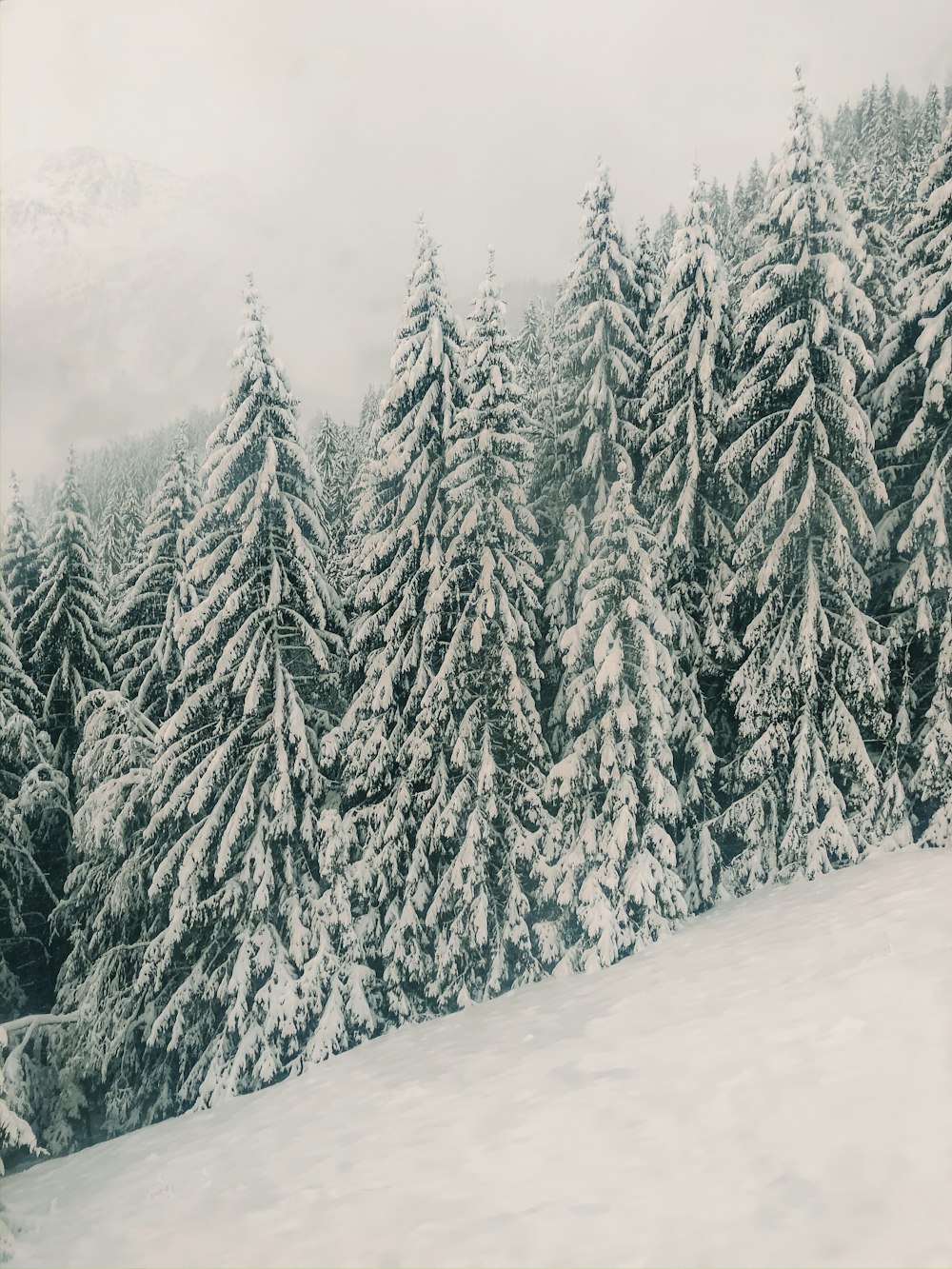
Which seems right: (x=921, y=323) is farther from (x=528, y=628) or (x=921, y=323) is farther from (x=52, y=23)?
(x=52, y=23)

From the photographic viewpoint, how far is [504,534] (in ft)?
53.2

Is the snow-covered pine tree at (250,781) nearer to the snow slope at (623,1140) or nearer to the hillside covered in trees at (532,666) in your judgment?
the hillside covered in trees at (532,666)

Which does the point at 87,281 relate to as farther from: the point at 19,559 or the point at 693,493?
the point at 693,493

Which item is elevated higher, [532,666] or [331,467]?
[331,467]

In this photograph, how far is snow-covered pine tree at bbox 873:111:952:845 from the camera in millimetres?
14320

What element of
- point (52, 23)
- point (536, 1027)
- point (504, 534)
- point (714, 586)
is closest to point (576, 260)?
point (504, 534)

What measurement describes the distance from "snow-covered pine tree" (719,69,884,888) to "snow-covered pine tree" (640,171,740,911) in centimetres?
80

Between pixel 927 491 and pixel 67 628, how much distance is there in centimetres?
2221

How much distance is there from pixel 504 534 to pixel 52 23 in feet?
82.6

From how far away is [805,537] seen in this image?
51.0ft

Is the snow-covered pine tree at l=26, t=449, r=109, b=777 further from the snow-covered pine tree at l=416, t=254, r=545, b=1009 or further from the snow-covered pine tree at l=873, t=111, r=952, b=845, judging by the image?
the snow-covered pine tree at l=873, t=111, r=952, b=845

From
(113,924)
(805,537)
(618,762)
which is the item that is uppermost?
(805,537)

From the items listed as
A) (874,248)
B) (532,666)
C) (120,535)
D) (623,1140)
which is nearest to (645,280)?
(874,248)

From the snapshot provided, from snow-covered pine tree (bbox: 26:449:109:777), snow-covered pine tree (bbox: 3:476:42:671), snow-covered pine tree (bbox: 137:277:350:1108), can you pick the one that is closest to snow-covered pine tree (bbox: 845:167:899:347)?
snow-covered pine tree (bbox: 137:277:350:1108)
